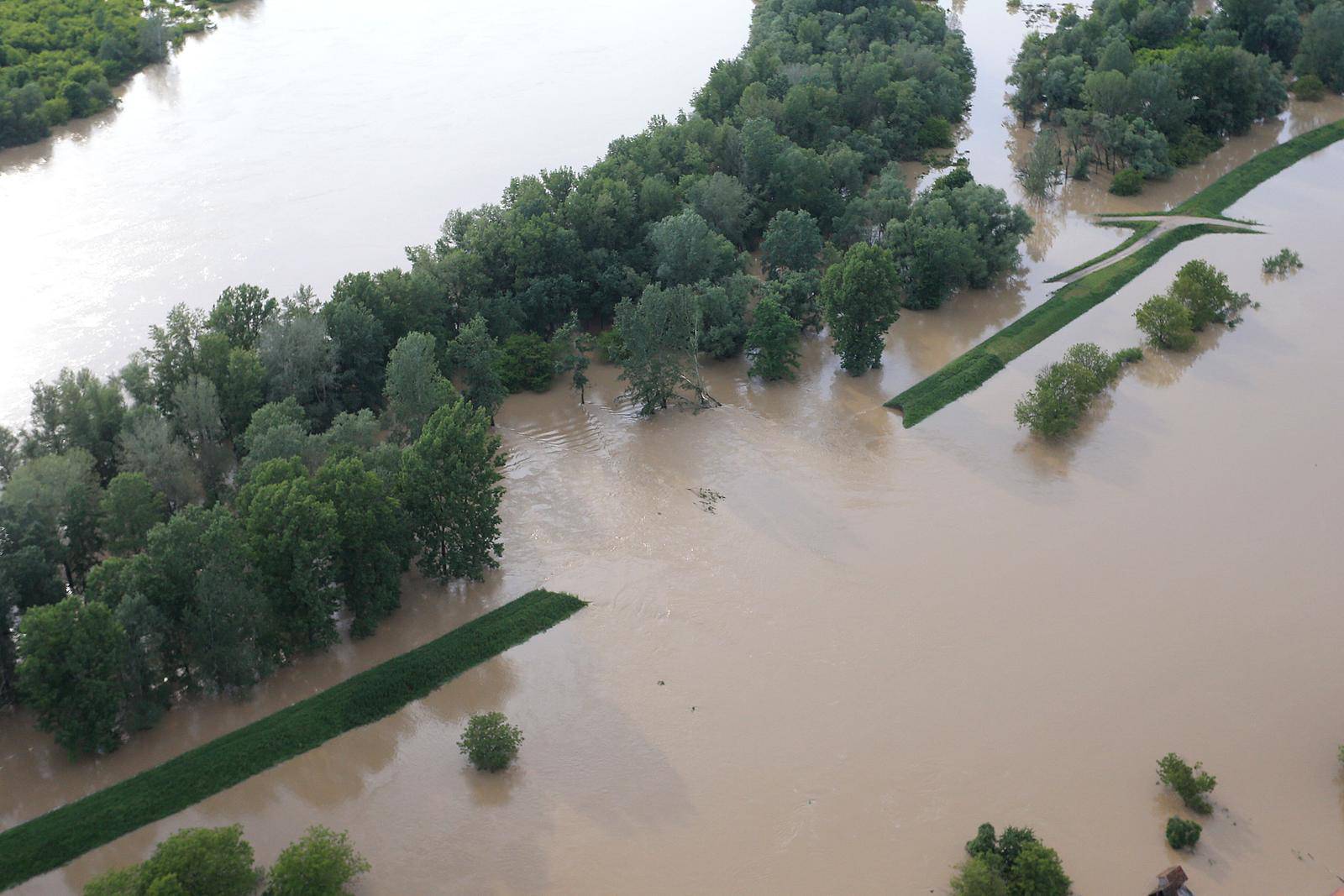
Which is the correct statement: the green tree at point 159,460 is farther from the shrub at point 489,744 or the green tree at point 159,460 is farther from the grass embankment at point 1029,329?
the grass embankment at point 1029,329

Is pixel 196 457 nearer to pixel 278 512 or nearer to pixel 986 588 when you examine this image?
pixel 278 512

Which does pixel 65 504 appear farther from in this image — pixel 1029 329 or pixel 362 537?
pixel 1029 329

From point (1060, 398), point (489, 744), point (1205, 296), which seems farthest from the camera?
point (1205, 296)

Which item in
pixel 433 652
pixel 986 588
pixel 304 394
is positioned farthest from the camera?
pixel 304 394

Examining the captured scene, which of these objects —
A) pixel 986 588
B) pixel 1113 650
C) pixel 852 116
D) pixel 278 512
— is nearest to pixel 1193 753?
pixel 1113 650

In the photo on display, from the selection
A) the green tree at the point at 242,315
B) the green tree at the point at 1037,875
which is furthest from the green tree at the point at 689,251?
the green tree at the point at 1037,875

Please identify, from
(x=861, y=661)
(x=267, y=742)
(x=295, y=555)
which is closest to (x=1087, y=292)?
(x=861, y=661)
